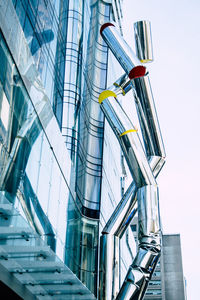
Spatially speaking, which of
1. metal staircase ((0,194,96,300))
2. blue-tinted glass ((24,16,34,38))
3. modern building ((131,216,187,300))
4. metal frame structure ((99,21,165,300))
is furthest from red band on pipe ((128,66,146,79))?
modern building ((131,216,187,300))

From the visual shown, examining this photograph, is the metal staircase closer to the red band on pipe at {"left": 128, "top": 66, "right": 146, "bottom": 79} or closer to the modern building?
the red band on pipe at {"left": 128, "top": 66, "right": 146, "bottom": 79}

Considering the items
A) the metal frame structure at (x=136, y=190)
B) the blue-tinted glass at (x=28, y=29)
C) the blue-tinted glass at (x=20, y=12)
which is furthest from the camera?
the blue-tinted glass at (x=28, y=29)

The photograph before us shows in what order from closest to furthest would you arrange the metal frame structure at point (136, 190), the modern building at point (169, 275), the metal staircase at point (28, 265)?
1. the metal frame structure at point (136, 190)
2. the metal staircase at point (28, 265)
3. the modern building at point (169, 275)

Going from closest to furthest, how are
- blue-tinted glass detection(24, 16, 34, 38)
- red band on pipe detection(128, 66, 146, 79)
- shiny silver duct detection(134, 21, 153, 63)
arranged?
red band on pipe detection(128, 66, 146, 79), shiny silver duct detection(134, 21, 153, 63), blue-tinted glass detection(24, 16, 34, 38)

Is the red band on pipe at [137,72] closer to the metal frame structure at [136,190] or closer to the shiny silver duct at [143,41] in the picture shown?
the metal frame structure at [136,190]

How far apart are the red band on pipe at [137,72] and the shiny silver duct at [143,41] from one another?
1.05 m

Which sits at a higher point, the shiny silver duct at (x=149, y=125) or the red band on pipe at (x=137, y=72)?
the red band on pipe at (x=137, y=72)

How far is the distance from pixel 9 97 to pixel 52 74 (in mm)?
5260

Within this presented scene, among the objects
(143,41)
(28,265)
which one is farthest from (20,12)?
(28,265)

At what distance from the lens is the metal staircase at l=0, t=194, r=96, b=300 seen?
341 inches

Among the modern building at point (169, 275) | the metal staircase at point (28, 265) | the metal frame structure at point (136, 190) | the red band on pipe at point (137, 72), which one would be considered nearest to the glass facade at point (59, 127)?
the metal staircase at point (28, 265)

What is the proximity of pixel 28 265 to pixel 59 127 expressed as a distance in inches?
226

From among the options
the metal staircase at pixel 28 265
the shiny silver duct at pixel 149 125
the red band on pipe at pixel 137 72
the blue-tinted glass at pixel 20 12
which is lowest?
the metal staircase at pixel 28 265

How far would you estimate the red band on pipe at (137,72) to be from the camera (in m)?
8.82
